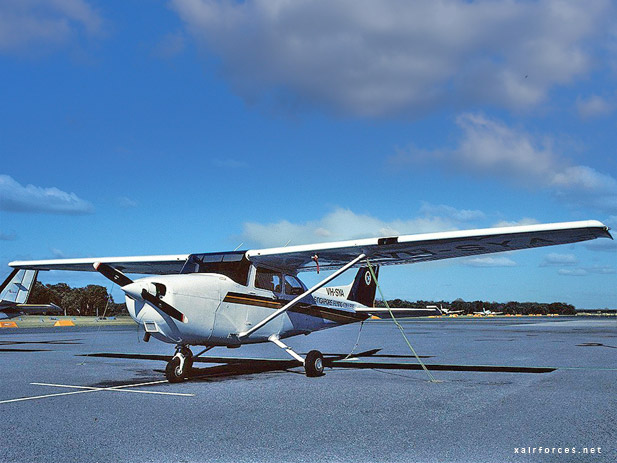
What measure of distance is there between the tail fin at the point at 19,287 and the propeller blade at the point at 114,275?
1065 centimetres

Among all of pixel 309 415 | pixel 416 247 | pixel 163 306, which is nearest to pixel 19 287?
pixel 163 306

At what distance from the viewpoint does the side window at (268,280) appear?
11.7m

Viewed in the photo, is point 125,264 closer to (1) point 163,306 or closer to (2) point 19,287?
(1) point 163,306

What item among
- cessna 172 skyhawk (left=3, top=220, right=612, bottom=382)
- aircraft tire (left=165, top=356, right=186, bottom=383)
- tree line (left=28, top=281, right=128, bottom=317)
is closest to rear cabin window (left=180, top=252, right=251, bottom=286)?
cessna 172 skyhawk (left=3, top=220, right=612, bottom=382)

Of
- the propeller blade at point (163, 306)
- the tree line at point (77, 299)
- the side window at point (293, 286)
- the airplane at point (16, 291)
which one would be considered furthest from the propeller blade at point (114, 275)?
the tree line at point (77, 299)

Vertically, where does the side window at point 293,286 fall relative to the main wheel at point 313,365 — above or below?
above

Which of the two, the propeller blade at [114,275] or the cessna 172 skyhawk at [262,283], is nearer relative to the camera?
the propeller blade at [114,275]

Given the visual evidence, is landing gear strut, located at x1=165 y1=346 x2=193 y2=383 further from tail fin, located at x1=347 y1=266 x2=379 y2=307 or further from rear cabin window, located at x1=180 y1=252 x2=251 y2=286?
tail fin, located at x1=347 y1=266 x2=379 y2=307

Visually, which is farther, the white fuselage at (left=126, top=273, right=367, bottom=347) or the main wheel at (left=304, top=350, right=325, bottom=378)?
the main wheel at (left=304, top=350, right=325, bottom=378)

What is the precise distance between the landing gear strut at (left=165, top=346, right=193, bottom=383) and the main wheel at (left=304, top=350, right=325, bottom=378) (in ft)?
7.65

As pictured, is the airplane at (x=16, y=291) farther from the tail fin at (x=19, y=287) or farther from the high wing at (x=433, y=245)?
the high wing at (x=433, y=245)

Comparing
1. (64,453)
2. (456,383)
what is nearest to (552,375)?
(456,383)

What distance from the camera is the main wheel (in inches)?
425

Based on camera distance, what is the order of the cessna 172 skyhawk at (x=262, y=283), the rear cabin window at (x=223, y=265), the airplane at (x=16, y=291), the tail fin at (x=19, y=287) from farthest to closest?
1. the tail fin at (x=19, y=287)
2. the airplane at (x=16, y=291)
3. the rear cabin window at (x=223, y=265)
4. the cessna 172 skyhawk at (x=262, y=283)
